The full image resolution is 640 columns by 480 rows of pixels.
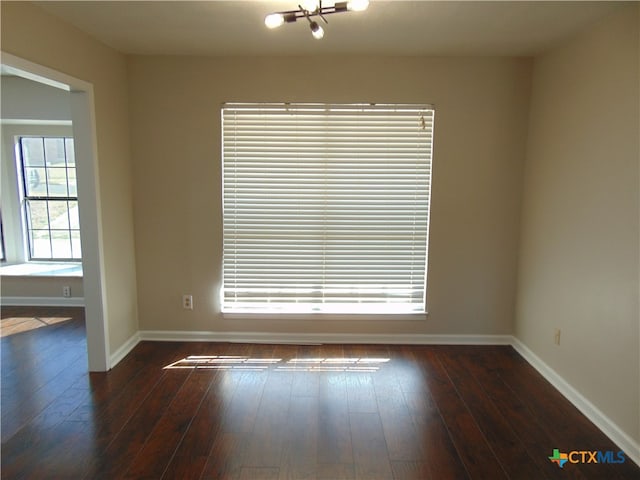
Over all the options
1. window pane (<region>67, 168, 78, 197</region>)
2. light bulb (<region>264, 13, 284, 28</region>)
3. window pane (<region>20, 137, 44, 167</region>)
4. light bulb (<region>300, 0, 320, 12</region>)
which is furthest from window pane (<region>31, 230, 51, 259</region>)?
light bulb (<region>300, 0, 320, 12</region>)

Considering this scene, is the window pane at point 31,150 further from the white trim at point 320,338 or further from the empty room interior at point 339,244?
the white trim at point 320,338

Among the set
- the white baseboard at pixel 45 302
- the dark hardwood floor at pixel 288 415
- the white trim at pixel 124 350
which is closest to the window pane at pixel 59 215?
the white baseboard at pixel 45 302

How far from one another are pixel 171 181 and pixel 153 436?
6.64 ft

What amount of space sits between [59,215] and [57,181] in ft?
1.35

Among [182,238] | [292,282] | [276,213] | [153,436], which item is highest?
[276,213]

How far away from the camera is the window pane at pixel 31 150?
15.4 feet

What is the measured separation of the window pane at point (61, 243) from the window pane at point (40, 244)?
65mm

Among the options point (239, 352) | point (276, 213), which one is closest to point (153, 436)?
point (239, 352)

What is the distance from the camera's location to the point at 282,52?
10.4 feet

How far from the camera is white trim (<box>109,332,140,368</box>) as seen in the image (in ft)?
10.3

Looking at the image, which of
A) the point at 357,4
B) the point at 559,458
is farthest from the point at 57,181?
the point at 559,458

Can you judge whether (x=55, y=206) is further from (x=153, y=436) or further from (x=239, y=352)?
(x=153, y=436)

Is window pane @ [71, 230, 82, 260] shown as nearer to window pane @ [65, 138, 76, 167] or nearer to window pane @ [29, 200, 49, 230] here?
window pane @ [29, 200, 49, 230]

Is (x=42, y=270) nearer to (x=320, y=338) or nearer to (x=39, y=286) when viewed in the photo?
(x=39, y=286)
